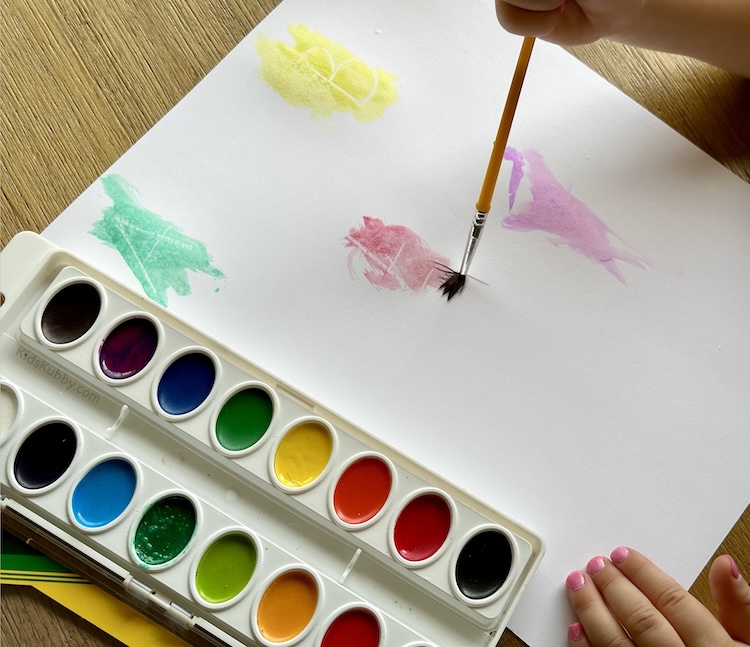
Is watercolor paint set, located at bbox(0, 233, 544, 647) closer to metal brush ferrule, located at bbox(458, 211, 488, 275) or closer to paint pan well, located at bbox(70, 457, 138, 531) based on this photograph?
paint pan well, located at bbox(70, 457, 138, 531)

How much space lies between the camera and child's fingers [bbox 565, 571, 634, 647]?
593 millimetres

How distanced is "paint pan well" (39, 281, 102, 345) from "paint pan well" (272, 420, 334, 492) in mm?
199

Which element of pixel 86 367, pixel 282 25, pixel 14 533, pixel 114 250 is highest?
pixel 282 25

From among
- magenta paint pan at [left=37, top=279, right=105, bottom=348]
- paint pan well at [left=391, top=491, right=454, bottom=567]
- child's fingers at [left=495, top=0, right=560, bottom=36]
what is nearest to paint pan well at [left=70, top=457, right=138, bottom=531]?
magenta paint pan at [left=37, top=279, right=105, bottom=348]

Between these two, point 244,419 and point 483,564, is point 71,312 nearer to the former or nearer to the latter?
point 244,419

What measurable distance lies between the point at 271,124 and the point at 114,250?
194 mm

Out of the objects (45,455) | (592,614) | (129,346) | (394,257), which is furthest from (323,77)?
(592,614)

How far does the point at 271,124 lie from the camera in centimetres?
68

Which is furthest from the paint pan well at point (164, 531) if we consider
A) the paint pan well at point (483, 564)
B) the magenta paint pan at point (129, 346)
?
the paint pan well at point (483, 564)

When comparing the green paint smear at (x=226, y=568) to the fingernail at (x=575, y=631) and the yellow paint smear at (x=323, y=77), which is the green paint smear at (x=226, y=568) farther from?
the yellow paint smear at (x=323, y=77)

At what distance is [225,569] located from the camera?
1.87ft

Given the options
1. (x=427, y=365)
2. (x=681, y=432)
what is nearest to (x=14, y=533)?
(x=427, y=365)

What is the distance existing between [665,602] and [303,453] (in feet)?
1.10

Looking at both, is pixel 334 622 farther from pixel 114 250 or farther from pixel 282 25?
pixel 282 25
